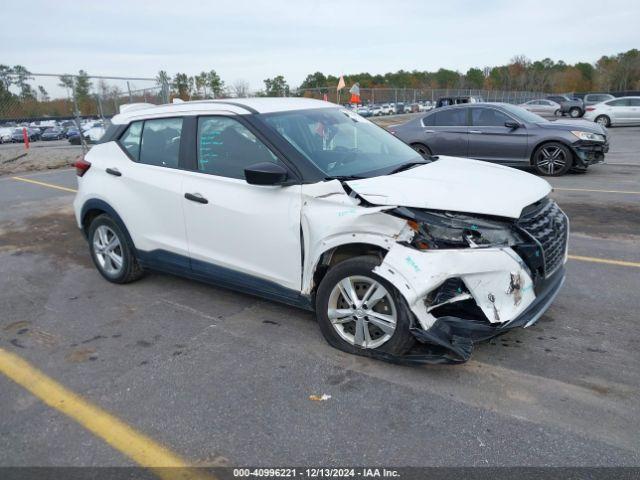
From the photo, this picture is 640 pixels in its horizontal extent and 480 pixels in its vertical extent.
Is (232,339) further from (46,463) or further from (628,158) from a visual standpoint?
(628,158)

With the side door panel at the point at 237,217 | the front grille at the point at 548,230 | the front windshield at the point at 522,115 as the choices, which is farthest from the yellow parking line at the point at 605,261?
the front windshield at the point at 522,115

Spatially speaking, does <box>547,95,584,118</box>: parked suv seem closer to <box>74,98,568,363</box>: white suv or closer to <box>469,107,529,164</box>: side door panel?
<box>469,107,529,164</box>: side door panel

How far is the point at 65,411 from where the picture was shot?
9.97 feet

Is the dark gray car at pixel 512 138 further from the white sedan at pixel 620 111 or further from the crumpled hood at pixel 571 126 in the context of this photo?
the white sedan at pixel 620 111

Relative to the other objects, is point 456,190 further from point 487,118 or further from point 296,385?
point 487,118

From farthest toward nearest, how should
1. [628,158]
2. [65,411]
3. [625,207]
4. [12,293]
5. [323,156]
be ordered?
1. [628,158]
2. [625,207]
3. [12,293]
4. [323,156]
5. [65,411]

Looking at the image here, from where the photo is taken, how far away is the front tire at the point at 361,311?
3.21 meters

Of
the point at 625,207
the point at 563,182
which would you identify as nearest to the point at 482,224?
the point at 625,207

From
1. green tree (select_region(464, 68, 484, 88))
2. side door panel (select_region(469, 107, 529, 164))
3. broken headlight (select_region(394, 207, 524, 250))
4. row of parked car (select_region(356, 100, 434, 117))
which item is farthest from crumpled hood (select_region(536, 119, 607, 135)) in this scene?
green tree (select_region(464, 68, 484, 88))

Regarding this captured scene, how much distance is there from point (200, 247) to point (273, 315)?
83 cm

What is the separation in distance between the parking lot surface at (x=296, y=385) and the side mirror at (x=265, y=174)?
1208 mm

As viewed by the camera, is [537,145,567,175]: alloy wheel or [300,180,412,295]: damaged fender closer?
[300,180,412,295]: damaged fender

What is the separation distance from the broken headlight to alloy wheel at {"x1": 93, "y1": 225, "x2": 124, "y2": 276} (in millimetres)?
3166

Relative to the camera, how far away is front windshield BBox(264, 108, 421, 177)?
382 centimetres
